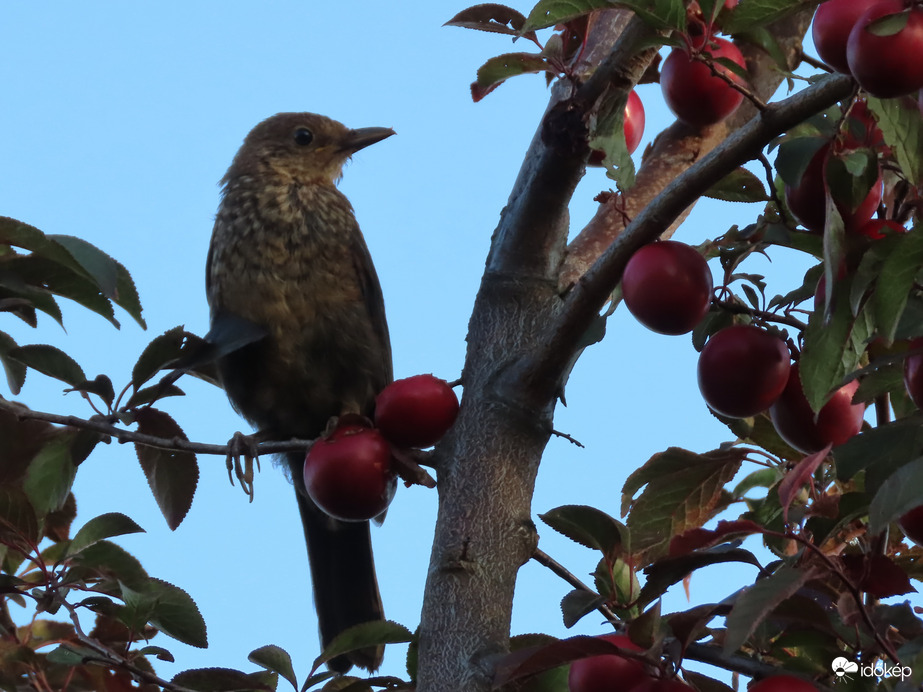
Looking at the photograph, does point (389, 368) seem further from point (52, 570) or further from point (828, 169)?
point (828, 169)

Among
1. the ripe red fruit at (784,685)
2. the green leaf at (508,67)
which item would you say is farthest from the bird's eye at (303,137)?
the ripe red fruit at (784,685)

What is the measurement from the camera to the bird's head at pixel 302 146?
403 cm

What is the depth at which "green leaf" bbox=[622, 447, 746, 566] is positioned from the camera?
5.86 feet

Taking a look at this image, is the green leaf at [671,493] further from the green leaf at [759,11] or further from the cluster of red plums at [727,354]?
the green leaf at [759,11]

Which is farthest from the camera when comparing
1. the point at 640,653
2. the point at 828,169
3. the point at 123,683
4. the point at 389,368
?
the point at 389,368

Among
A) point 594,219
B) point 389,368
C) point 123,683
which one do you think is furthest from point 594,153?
point 389,368

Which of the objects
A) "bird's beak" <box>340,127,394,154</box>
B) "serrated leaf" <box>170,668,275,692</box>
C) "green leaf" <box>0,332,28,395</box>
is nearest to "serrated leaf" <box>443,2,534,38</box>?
"green leaf" <box>0,332,28,395</box>

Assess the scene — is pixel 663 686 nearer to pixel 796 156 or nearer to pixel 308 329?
pixel 796 156

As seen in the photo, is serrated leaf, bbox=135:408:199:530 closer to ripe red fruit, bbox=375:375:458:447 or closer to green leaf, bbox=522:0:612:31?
ripe red fruit, bbox=375:375:458:447

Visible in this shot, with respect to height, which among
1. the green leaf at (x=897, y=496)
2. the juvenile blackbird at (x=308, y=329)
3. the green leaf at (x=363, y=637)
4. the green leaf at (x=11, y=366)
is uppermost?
the juvenile blackbird at (x=308, y=329)

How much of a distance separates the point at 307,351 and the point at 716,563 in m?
2.06

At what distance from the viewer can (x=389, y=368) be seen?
12.0ft

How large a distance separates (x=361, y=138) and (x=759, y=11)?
9.86 ft

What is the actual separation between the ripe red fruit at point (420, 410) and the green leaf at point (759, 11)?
86 cm
